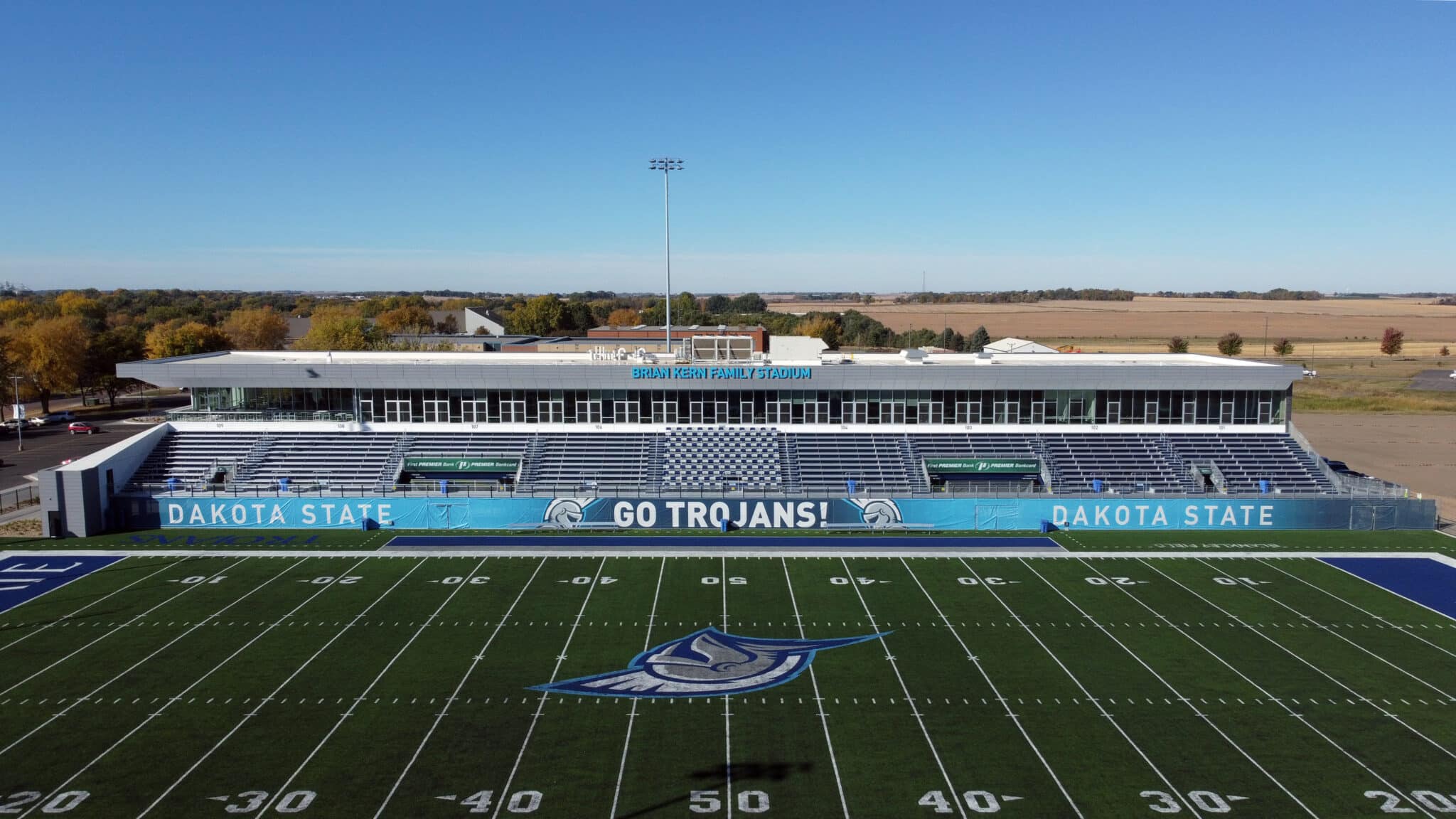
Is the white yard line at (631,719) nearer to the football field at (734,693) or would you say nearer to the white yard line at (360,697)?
the football field at (734,693)

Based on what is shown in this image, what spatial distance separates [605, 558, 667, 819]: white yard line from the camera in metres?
15.3

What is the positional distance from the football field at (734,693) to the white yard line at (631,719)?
84mm

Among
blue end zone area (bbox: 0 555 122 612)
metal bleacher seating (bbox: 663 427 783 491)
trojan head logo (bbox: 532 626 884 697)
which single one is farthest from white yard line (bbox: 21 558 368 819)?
metal bleacher seating (bbox: 663 427 783 491)

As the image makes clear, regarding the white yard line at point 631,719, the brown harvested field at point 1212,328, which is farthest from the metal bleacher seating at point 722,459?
the brown harvested field at point 1212,328

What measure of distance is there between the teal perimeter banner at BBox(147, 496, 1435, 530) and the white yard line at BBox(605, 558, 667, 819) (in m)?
6.17

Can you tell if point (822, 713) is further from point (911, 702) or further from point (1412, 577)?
point (1412, 577)

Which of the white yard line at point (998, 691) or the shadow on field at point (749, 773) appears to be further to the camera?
the shadow on field at point (749, 773)

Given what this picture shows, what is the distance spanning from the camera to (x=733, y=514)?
113ft

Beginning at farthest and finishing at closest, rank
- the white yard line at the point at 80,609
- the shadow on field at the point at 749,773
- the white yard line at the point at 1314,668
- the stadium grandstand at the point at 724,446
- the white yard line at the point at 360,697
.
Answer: the stadium grandstand at the point at 724,446 → the white yard line at the point at 80,609 → the white yard line at the point at 1314,668 → the shadow on field at the point at 749,773 → the white yard line at the point at 360,697

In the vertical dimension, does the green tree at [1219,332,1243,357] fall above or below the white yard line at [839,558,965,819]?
above

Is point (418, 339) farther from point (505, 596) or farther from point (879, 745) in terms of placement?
point (879, 745)

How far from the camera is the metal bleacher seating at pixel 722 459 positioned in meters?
36.9

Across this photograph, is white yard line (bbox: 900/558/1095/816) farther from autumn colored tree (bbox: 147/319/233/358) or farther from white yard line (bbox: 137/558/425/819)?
autumn colored tree (bbox: 147/319/233/358)

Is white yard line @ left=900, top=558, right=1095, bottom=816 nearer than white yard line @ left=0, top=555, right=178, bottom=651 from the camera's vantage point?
Yes
